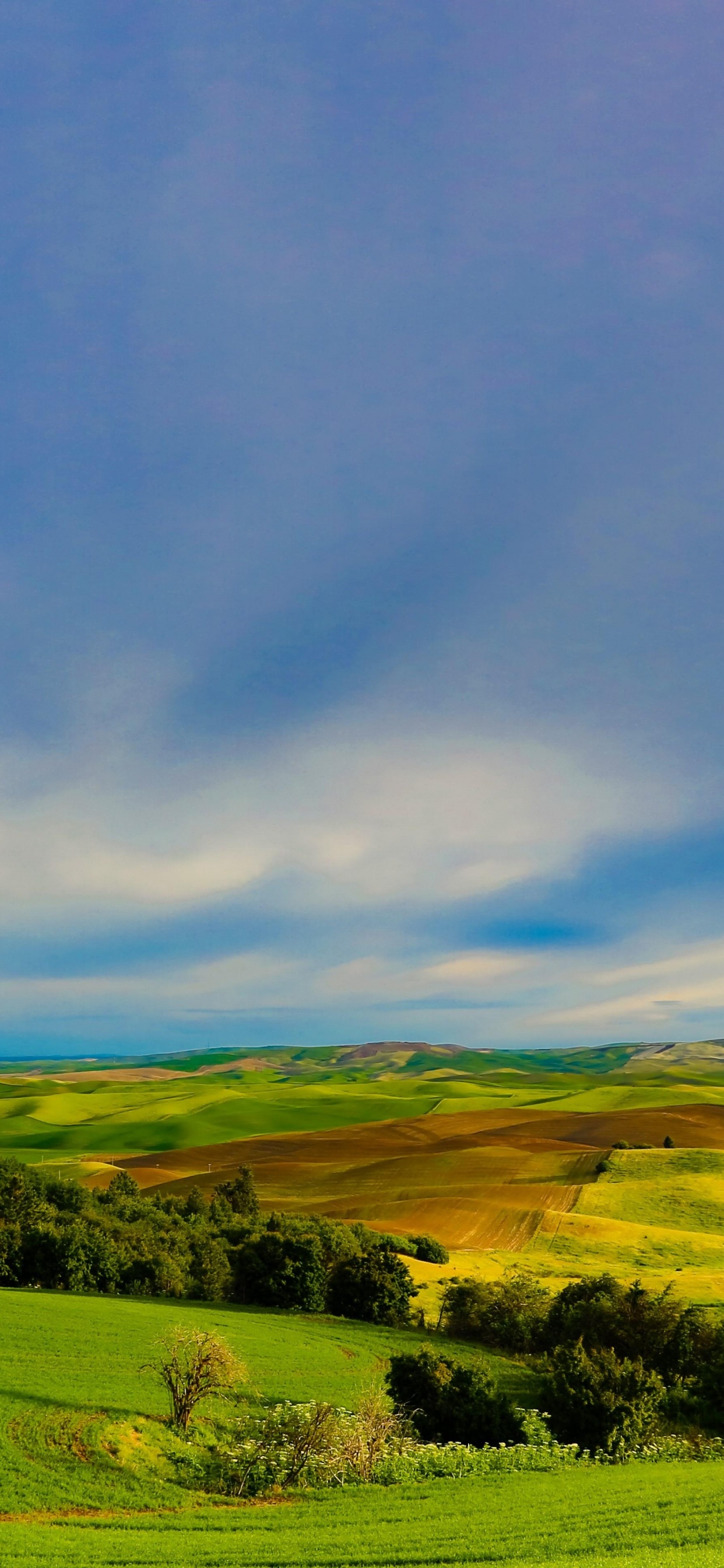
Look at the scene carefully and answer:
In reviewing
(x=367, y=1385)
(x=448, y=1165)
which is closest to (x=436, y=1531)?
(x=367, y=1385)

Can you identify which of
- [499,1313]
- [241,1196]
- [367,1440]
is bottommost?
[241,1196]

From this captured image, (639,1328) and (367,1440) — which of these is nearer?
(367,1440)

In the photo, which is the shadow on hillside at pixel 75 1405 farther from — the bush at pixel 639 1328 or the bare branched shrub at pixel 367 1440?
the bush at pixel 639 1328

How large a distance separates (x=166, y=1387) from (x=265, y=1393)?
4515mm

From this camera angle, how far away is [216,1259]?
202ft

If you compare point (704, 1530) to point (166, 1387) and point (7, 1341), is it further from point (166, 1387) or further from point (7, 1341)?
point (7, 1341)

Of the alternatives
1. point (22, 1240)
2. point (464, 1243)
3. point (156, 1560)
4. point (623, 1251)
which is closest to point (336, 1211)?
point (464, 1243)

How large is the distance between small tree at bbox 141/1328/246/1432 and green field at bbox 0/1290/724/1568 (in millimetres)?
1396

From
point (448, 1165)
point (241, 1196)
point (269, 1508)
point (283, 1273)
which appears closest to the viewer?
point (269, 1508)

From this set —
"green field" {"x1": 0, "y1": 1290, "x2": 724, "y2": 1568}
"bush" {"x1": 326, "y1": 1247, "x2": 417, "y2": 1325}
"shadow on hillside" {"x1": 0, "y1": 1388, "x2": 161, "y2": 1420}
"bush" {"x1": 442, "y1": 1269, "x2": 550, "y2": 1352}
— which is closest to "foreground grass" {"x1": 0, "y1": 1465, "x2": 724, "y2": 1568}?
"green field" {"x1": 0, "y1": 1290, "x2": 724, "y2": 1568}

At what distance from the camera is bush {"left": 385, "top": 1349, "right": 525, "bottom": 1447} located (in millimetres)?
35969

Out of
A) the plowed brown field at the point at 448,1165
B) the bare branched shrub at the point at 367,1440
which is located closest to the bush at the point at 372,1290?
the plowed brown field at the point at 448,1165

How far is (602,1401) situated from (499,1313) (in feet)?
55.9

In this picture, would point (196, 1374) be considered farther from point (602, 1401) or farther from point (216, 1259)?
point (216, 1259)
